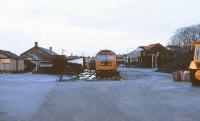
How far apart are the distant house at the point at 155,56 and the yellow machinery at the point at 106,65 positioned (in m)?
55.0

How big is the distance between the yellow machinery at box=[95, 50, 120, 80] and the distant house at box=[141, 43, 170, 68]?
55.0 metres

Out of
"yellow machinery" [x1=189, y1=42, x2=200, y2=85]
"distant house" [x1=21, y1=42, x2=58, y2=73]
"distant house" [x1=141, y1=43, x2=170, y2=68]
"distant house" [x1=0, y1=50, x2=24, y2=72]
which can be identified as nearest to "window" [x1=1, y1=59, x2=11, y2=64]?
"distant house" [x1=0, y1=50, x2=24, y2=72]

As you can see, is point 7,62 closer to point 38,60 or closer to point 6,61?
point 6,61

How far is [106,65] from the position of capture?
4259cm

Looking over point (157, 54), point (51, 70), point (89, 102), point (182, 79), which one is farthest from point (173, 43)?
point (89, 102)

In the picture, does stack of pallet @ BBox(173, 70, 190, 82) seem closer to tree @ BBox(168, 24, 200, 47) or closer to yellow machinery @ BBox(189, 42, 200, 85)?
yellow machinery @ BBox(189, 42, 200, 85)

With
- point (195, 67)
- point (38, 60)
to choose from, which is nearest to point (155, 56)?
point (38, 60)

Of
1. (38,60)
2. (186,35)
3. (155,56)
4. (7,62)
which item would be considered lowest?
(7,62)

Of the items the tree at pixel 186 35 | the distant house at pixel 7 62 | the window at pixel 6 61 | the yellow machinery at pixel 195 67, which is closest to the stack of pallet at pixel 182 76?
the yellow machinery at pixel 195 67

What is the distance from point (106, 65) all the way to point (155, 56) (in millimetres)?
58769

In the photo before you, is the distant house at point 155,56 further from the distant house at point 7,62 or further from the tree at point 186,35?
the distant house at point 7,62

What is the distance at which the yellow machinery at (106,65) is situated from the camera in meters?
41.9

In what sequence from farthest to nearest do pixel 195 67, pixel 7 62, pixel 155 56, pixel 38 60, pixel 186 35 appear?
pixel 186 35 → pixel 155 56 → pixel 38 60 → pixel 7 62 → pixel 195 67

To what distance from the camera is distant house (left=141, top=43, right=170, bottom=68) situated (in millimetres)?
97825
